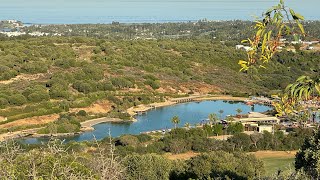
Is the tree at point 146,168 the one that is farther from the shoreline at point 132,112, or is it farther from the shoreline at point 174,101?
the shoreline at point 174,101

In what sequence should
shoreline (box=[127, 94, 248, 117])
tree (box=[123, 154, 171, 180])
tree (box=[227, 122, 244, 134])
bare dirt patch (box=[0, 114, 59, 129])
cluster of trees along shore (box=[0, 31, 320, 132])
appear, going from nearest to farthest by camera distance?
tree (box=[123, 154, 171, 180]), tree (box=[227, 122, 244, 134]), bare dirt patch (box=[0, 114, 59, 129]), cluster of trees along shore (box=[0, 31, 320, 132]), shoreline (box=[127, 94, 248, 117])

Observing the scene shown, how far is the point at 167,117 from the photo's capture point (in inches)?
1517

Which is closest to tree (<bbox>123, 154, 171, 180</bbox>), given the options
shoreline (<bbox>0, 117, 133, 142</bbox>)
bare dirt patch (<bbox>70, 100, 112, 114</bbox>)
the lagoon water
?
shoreline (<bbox>0, 117, 133, 142</bbox>)

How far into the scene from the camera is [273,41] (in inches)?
96.0

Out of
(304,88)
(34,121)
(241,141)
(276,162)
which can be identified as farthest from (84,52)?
(304,88)

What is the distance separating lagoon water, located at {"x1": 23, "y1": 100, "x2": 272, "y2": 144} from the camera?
32.0 m

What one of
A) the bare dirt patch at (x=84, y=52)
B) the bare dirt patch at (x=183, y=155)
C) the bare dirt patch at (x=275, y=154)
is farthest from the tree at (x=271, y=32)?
the bare dirt patch at (x=84, y=52)

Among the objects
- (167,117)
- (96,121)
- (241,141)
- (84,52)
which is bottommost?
(167,117)

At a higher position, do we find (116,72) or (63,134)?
(116,72)

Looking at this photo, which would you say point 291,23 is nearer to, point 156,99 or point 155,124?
point 155,124

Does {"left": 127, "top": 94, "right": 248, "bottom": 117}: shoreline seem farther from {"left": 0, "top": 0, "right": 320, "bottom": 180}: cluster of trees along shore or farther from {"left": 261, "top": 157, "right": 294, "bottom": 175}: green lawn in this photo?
{"left": 261, "top": 157, "right": 294, "bottom": 175}: green lawn

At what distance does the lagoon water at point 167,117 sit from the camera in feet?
105

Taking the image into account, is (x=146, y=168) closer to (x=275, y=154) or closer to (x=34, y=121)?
(x=275, y=154)

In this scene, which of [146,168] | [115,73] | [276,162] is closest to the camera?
[146,168]
